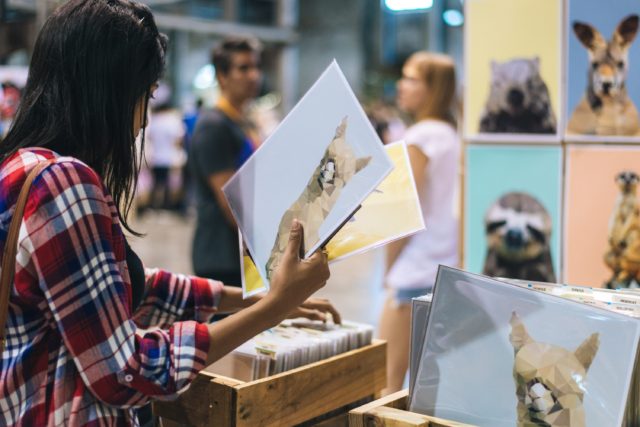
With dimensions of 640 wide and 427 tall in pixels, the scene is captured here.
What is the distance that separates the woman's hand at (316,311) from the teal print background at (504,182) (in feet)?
3.83

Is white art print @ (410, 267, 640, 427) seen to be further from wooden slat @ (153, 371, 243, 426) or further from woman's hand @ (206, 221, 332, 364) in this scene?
wooden slat @ (153, 371, 243, 426)

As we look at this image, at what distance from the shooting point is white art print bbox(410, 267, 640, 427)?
43.7 inches

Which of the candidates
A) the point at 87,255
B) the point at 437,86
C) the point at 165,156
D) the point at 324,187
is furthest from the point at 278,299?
the point at 165,156

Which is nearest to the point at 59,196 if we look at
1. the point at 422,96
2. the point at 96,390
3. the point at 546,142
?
the point at 96,390

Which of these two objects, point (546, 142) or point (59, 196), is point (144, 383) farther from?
point (546, 142)

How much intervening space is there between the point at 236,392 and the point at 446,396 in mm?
397

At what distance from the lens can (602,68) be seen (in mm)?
2500

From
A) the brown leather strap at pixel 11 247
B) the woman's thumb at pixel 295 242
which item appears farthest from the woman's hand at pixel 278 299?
the brown leather strap at pixel 11 247

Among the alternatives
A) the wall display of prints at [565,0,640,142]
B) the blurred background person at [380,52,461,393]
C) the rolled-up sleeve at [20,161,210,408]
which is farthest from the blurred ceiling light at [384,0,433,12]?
the rolled-up sleeve at [20,161,210,408]

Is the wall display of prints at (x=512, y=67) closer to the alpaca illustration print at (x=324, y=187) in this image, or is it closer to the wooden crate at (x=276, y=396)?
the wooden crate at (x=276, y=396)

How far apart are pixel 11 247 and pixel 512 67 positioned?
6.70 ft

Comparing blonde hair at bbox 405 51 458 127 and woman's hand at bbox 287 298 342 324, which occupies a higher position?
blonde hair at bbox 405 51 458 127

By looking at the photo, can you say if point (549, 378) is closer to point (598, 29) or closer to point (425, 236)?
point (598, 29)

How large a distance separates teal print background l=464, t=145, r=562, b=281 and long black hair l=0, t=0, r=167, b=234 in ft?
5.70
